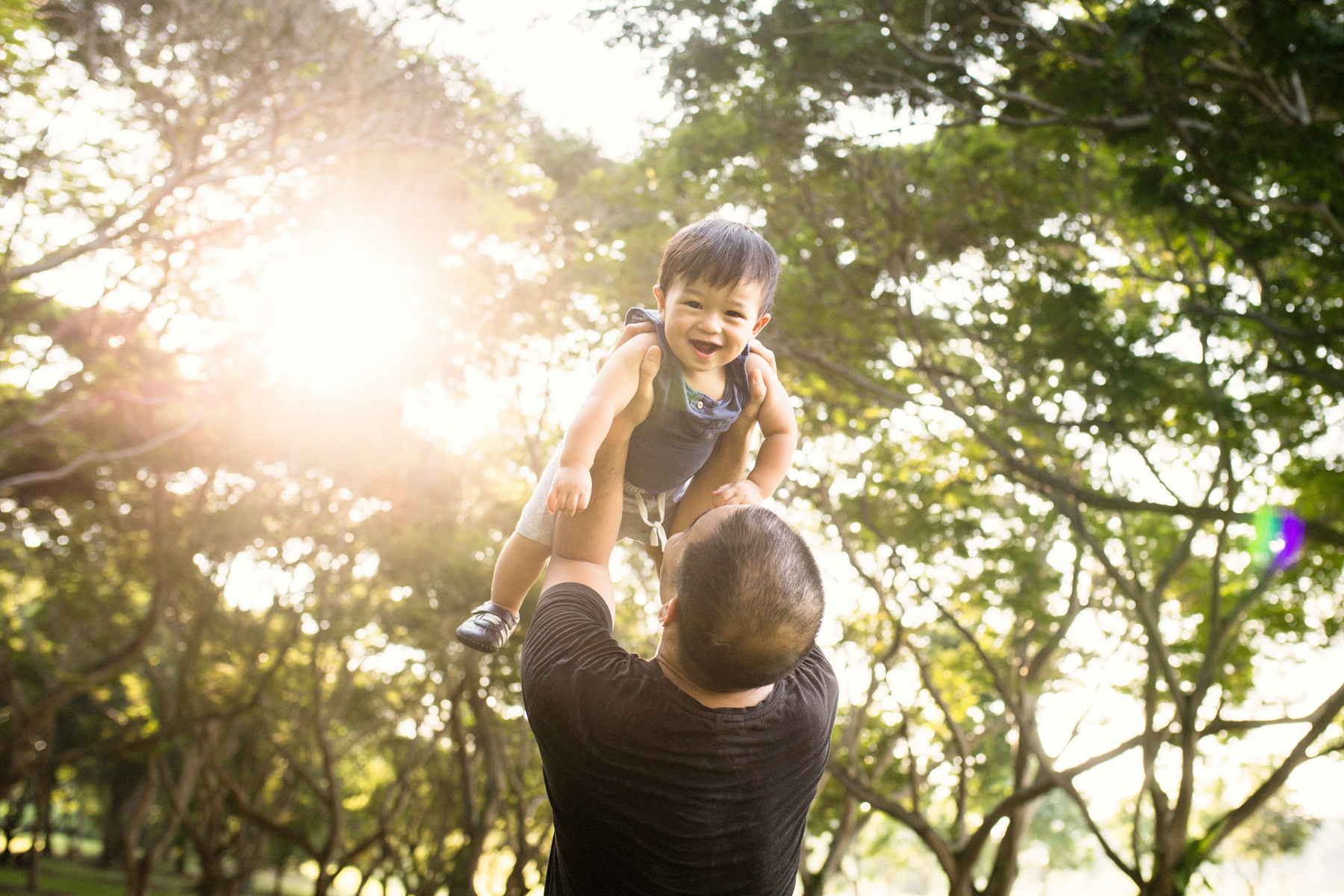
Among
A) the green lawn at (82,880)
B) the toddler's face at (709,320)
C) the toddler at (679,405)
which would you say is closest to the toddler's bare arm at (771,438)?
the toddler at (679,405)

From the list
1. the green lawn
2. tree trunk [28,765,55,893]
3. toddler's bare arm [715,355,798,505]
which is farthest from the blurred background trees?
the green lawn

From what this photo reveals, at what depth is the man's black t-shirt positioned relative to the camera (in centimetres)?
218

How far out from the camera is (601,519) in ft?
8.35

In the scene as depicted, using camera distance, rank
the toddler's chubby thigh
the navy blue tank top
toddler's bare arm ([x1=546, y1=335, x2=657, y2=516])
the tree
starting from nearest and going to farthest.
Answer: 1. toddler's bare arm ([x1=546, y1=335, x2=657, y2=516])
2. the navy blue tank top
3. the toddler's chubby thigh
4. the tree

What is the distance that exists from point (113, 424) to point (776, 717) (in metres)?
12.2

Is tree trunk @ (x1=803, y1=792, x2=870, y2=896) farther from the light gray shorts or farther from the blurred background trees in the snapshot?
the light gray shorts

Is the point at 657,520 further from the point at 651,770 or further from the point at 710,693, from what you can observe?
the point at 651,770

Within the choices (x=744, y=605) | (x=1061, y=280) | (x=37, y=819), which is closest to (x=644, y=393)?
(x=744, y=605)

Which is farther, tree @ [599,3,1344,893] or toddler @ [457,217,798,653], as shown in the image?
tree @ [599,3,1344,893]

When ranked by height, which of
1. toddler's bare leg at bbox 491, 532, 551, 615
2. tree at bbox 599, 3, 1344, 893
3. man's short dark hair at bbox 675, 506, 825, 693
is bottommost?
man's short dark hair at bbox 675, 506, 825, 693

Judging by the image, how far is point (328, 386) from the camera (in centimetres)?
1173

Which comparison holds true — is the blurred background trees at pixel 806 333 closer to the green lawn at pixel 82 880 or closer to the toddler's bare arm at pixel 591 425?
the toddler's bare arm at pixel 591 425

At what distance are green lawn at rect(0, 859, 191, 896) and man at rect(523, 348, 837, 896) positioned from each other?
23649mm

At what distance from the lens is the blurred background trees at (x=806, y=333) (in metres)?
7.23
